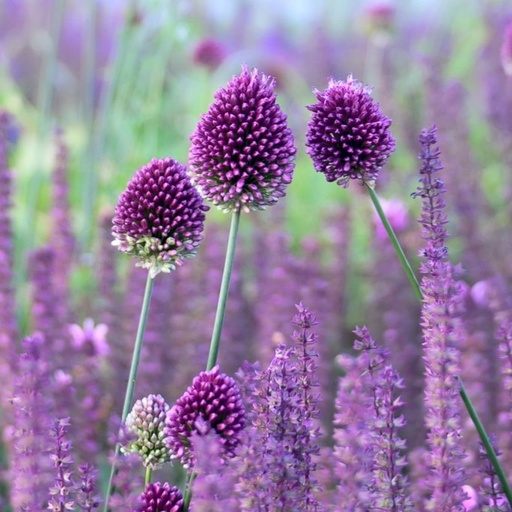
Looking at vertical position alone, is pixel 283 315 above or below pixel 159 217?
above

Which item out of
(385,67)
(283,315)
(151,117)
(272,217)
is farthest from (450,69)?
(283,315)

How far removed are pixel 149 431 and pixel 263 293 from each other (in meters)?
1.55

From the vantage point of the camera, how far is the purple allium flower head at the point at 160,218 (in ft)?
3.55

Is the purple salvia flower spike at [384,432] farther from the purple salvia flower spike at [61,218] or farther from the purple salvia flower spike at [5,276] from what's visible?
the purple salvia flower spike at [61,218]

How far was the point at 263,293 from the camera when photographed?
102 inches

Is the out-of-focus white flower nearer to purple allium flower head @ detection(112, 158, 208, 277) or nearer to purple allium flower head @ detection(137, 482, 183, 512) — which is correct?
purple allium flower head @ detection(112, 158, 208, 277)

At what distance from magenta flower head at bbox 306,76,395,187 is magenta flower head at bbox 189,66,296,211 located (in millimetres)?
39

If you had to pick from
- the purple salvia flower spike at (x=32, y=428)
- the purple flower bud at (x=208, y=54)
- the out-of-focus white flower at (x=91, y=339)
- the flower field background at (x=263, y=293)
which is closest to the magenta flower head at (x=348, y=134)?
the flower field background at (x=263, y=293)

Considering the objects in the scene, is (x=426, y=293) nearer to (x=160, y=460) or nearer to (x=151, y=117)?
(x=160, y=460)

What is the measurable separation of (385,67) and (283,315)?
7.54 feet

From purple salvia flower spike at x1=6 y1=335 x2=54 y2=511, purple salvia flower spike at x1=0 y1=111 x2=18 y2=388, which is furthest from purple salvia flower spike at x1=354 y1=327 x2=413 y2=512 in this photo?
purple salvia flower spike at x1=0 y1=111 x2=18 y2=388

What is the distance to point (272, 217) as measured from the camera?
2.95m

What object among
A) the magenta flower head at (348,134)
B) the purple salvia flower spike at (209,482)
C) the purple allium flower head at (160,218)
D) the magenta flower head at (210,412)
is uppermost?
the magenta flower head at (348,134)

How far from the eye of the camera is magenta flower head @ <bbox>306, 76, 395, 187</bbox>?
3.45 feet
